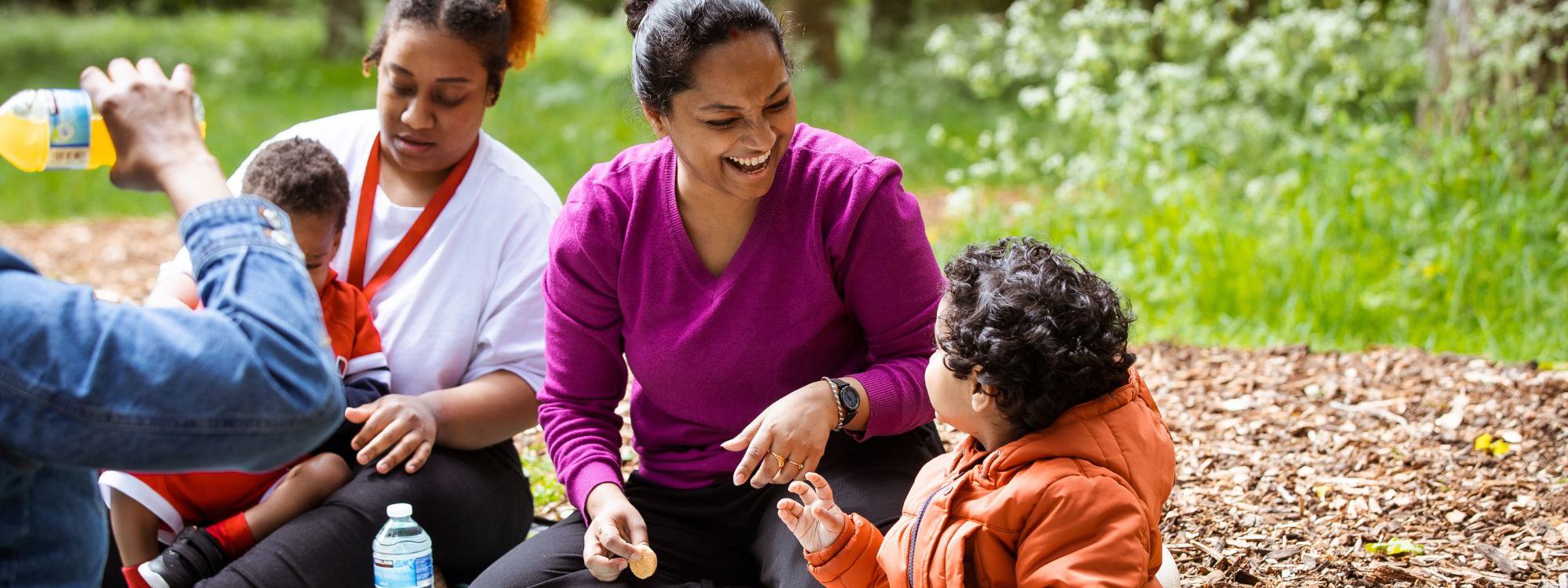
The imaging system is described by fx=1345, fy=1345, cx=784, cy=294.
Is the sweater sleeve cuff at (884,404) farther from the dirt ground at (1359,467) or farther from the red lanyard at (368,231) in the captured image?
the red lanyard at (368,231)

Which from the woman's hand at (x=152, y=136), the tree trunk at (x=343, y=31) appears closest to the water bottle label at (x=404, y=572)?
the woman's hand at (x=152, y=136)

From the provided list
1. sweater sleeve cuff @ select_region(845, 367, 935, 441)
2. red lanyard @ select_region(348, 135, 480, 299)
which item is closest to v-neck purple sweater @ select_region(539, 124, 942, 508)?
sweater sleeve cuff @ select_region(845, 367, 935, 441)

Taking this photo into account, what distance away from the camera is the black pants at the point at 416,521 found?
106 inches

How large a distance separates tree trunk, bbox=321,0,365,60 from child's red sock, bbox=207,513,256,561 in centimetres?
1482

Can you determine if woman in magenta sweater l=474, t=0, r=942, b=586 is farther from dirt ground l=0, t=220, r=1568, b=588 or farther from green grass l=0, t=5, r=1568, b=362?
dirt ground l=0, t=220, r=1568, b=588

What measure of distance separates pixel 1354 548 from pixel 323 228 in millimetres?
2428

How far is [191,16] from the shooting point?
22.1 meters

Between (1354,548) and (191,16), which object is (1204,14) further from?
(191,16)

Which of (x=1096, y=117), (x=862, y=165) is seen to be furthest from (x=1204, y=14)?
(x=862, y=165)

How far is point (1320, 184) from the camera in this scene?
589cm

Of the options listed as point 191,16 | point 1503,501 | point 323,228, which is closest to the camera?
point 323,228

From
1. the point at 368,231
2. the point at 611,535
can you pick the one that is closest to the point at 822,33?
the point at 368,231

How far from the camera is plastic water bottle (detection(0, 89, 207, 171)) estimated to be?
7.04 ft

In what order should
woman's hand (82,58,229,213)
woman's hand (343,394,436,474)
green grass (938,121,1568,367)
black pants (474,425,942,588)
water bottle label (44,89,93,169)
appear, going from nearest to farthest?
1. woman's hand (82,58,229,213)
2. water bottle label (44,89,93,169)
3. black pants (474,425,942,588)
4. woman's hand (343,394,436,474)
5. green grass (938,121,1568,367)
